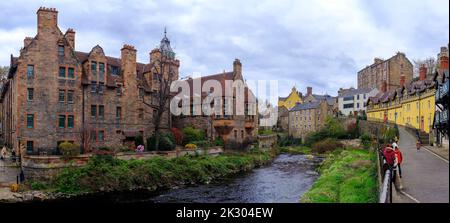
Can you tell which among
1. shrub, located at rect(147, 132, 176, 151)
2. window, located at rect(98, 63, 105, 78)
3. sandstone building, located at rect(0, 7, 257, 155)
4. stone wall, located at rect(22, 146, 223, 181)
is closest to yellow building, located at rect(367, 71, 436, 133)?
shrub, located at rect(147, 132, 176, 151)

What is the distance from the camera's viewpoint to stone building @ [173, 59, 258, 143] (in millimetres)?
45438

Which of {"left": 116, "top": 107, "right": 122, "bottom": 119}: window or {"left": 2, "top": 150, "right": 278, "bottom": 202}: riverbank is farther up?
{"left": 116, "top": 107, "right": 122, "bottom": 119}: window

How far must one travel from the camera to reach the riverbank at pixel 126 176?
24.7 metres

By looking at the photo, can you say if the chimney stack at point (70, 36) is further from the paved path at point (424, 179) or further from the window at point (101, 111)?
the paved path at point (424, 179)

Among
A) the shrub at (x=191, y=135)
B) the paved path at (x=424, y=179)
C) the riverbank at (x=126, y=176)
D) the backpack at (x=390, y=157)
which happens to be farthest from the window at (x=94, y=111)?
the backpack at (x=390, y=157)

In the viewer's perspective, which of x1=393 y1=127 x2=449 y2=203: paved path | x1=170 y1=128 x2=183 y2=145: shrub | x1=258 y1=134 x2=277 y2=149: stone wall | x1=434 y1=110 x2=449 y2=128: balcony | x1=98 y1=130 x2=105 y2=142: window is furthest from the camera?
x1=258 y1=134 x2=277 y2=149: stone wall

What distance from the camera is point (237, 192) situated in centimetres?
2544

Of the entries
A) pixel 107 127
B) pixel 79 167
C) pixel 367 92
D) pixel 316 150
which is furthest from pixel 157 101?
pixel 367 92

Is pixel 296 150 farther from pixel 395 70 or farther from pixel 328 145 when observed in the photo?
pixel 395 70

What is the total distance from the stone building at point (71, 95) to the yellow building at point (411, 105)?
2892 centimetres

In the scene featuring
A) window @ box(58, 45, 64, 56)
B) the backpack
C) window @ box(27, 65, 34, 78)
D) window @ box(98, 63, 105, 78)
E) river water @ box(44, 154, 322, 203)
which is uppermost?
window @ box(58, 45, 64, 56)

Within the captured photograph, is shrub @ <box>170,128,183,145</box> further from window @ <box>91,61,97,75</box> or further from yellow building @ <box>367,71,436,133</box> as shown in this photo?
yellow building @ <box>367,71,436,133</box>

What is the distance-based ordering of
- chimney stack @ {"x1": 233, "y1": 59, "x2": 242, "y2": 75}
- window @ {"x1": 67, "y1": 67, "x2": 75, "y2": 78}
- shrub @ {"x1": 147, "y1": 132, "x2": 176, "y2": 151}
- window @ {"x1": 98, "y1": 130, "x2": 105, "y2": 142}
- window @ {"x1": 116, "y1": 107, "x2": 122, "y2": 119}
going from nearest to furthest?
window @ {"x1": 67, "y1": 67, "x2": 75, "y2": 78}
window @ {"x1": 98, "y1": 130, "x2": 105, "y2": 142}
shrub @ {"x1": 147, "y1": 132, "x2": 176, "y2": 151}
window @ {"x1": 116, "y1": 107, "x2": 122, "y2": 119}
chimney stack @ {"x1": 233, "y1": 59, "x2": 242, "y2": 75}

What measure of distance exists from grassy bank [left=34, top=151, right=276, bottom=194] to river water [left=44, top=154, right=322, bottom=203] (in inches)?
53.5
